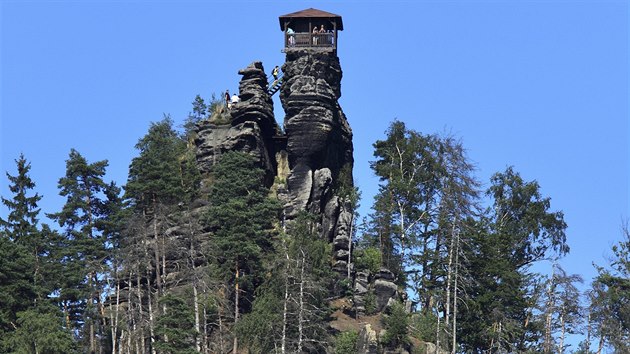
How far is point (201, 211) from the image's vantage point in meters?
72.2

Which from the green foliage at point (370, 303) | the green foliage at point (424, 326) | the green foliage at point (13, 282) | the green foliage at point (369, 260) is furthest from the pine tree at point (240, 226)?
the green foliage at point (13, 282)

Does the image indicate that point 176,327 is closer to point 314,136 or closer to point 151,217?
point 151,217

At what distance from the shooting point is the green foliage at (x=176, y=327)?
59.6 meters

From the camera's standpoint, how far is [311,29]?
82.9m

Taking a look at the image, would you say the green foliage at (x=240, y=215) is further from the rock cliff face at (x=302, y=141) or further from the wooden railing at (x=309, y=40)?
the wooden railing at (x=309, y=40)

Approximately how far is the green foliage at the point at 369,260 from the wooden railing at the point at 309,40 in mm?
14953

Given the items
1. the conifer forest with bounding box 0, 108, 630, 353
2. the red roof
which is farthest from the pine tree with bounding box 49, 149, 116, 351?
the red roof

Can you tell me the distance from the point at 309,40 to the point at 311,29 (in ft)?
3.40

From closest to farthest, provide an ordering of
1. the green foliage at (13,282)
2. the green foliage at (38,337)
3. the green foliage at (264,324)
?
1. the green foliage at (38,337)
2. the green foliage at (264,324)
3. the green foliage at (13,282)

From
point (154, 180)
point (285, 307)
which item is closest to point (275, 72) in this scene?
point (154, 180)

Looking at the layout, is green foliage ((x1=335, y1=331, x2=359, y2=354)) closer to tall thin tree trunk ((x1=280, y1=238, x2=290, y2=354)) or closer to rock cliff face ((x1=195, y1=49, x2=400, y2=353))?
tall thin tree trunk ((x1=280, y1=238, x2=290, y2=354))

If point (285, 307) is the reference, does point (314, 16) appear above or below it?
above

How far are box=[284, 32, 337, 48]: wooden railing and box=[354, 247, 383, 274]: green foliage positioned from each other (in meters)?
15.0

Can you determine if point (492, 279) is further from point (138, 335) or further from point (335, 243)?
point (138, 335)
